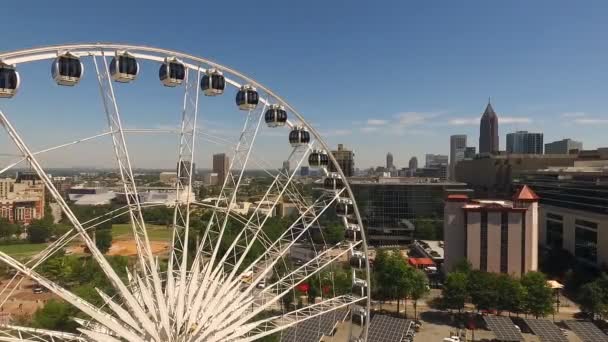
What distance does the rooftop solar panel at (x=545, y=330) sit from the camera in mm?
37531

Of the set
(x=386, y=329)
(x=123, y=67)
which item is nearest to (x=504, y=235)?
(x=386, y=329)

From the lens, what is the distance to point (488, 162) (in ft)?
452

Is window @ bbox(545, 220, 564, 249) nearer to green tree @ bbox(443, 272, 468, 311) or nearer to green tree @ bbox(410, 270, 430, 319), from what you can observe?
green tree @ bbox(443, 272, 468, 311)

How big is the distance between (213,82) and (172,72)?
7.92 feet

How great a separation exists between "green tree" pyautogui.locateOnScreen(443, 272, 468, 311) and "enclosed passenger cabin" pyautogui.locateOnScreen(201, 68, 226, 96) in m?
33.5

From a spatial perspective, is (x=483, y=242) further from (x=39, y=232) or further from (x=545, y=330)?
(x=39, y=232)

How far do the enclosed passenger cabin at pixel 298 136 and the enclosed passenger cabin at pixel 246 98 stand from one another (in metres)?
3.61

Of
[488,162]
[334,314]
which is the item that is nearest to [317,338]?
[334,314]

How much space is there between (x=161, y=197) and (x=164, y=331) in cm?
14806

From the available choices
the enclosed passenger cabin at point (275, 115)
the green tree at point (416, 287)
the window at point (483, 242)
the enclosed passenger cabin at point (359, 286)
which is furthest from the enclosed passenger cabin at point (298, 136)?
the window at point (483, 242)

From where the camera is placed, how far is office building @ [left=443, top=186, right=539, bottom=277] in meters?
53.3

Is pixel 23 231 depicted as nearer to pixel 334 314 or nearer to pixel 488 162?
pixel 334 314

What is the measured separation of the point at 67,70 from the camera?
1731cm

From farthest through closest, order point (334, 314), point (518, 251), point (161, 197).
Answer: point (161, 197) < point (518, 251) < point (334, 314)
